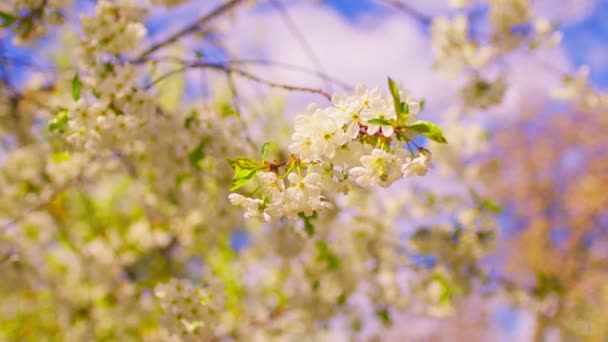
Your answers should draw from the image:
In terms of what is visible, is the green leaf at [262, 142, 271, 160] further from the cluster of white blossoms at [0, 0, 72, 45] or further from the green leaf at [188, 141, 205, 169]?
the cluster of white blossoms at [0, 0, 72, 45]

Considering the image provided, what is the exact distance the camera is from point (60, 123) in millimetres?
2092

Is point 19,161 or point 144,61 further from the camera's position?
point 19,161

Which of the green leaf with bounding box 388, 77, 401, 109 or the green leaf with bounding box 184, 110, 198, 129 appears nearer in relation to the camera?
the green leaf with bounding box 388, 77, 401, 109

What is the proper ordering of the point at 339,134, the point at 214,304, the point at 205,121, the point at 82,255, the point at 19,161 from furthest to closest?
1. the point at 82,255
2. the point at 19,161
3. the point at 205,121
4. the point at 214,304
5. the point at 339,134

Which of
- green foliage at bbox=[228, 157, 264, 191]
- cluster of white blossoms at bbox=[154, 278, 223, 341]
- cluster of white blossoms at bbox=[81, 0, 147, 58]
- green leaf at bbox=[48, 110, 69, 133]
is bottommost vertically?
green foliage at bbox=[228, 157, 264, 191]

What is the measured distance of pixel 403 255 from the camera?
4.31 metres

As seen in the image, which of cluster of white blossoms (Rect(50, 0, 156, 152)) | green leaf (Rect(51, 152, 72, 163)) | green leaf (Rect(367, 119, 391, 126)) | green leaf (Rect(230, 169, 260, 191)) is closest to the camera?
green leaf (Rect(367, 119, 391, 126))

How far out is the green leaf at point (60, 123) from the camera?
2.09 metres

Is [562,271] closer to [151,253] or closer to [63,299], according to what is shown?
[151,253]

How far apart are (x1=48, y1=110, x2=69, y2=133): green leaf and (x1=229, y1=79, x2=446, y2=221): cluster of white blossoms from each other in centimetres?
110

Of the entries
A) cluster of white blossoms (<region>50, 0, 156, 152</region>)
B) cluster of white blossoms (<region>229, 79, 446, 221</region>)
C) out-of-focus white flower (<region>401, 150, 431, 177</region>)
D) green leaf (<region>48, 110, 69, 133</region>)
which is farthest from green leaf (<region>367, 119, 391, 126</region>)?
green leaf (<region>48, 110, 69, 133</region>)

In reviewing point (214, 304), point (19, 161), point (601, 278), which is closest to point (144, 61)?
point (214, 304)

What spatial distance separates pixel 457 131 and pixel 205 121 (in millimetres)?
4288

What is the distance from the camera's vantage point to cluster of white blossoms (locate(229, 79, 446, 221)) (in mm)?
1259
